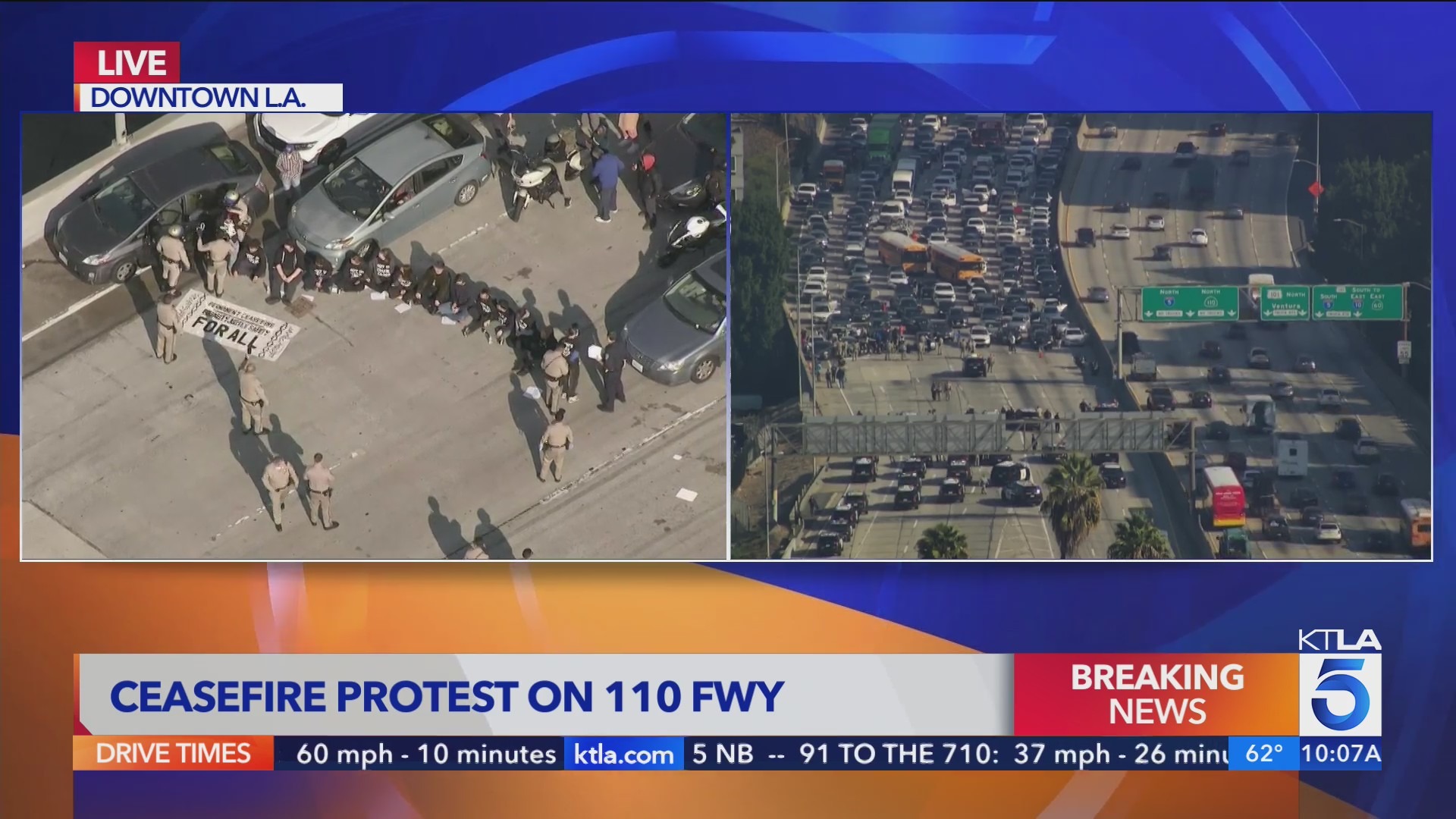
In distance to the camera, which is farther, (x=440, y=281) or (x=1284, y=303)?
(x=440, y=281)

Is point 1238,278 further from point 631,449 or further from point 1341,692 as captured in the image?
point 631,449

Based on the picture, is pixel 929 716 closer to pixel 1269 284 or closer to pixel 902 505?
pixel 902 505

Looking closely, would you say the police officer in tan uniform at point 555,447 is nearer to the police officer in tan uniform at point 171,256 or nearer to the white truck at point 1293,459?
the police officer in tan uniform at point 171,256

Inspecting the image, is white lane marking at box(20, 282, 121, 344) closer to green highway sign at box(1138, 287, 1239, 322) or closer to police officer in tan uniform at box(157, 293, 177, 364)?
police officer in tan uniform at box(157, 293, 177, 364)

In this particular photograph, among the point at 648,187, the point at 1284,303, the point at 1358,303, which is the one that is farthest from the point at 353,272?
the point at 1358,303

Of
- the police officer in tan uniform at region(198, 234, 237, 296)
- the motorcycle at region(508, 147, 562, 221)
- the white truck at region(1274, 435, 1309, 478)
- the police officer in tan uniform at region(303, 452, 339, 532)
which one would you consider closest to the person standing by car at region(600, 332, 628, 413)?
the motorcycle at region(508, 147, 562, 221)
